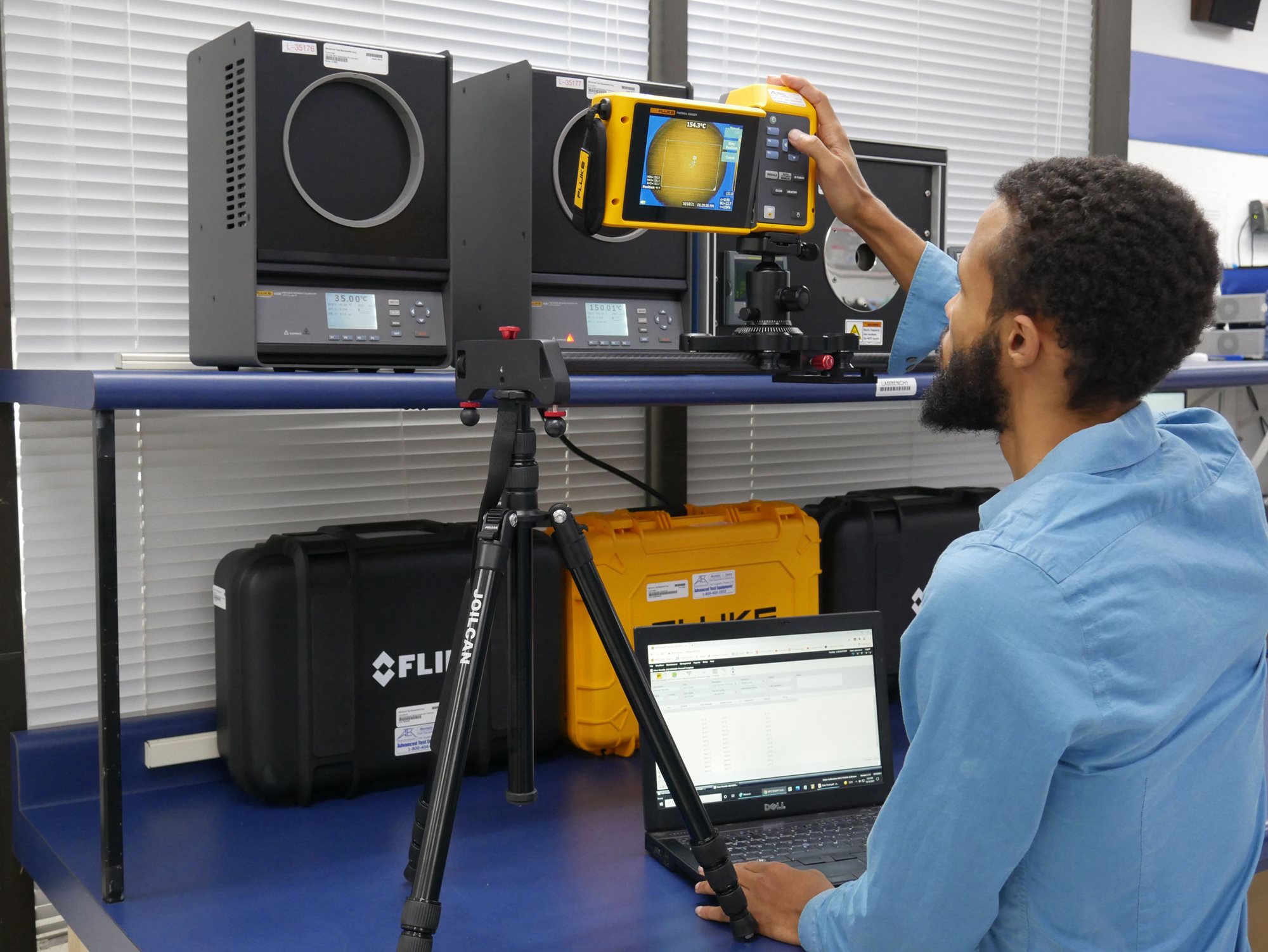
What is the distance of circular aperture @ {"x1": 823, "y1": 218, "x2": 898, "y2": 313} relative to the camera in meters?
2.02

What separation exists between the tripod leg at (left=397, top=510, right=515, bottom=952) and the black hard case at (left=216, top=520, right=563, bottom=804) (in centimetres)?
36

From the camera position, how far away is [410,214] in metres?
1.55

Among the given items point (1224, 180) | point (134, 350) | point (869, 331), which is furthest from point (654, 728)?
point (1224, 180)

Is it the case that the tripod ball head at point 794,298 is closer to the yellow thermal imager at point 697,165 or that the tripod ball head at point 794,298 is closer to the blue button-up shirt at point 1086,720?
the yellow thermal imager at point 697,165

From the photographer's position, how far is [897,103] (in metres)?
2.68

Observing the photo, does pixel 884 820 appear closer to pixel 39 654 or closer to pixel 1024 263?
pixel 1024 263

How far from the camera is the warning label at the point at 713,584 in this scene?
196 cm

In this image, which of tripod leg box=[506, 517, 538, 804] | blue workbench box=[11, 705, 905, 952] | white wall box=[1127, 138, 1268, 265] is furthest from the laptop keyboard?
white wall box=[1127, 138, 1268, 265]

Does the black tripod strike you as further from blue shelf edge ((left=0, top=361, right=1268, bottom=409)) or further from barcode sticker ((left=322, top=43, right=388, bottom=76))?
barcode sticker ((left=322, top=43, right=388, bottom=76))

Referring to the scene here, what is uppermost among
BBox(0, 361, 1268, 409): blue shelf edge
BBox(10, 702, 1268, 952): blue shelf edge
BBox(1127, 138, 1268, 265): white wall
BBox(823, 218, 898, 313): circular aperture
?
BBox(1127, 138, 1268, 265): white wall

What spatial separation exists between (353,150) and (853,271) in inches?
36.8

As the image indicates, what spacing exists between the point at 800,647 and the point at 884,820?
67 cm

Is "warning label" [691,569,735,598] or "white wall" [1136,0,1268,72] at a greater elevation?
"white wall" [1136,0,1268,72]

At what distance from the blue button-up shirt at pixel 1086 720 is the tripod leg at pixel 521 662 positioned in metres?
0.45
